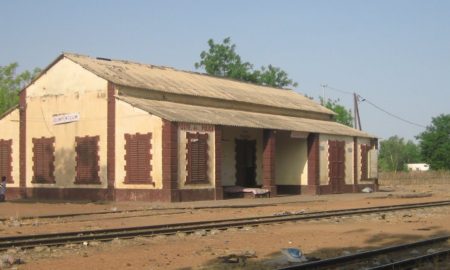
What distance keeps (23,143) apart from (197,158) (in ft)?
37.6

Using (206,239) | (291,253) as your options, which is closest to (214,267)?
(291,253)

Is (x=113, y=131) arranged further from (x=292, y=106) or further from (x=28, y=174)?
(x=292, y=106)

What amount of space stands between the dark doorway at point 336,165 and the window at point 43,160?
637 inches

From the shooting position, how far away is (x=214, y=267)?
1066cm

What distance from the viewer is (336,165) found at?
38344 mm

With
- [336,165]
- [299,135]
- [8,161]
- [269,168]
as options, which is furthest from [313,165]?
[8,161]

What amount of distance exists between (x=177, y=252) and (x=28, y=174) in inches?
930

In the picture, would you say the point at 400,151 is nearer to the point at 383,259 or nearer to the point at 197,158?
the point at 197,158

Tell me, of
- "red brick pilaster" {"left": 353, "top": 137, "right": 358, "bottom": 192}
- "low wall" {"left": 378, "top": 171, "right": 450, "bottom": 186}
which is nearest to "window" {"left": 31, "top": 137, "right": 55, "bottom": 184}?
"red brick pilaster" {"left": 353, "top": 137, "right": 358, "bottom": 192}

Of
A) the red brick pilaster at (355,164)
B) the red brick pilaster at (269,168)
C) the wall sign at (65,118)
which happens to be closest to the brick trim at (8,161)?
the wall sign at (65,118)

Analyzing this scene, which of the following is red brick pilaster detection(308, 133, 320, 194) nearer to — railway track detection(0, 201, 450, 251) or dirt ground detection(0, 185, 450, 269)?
dirt ground detection(0, 185, 450, 269)

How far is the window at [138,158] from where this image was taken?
92.5 feet

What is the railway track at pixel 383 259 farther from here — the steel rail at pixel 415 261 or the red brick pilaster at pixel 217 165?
the red brick pilaster at pixel 217 165

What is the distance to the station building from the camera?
92.9ft
